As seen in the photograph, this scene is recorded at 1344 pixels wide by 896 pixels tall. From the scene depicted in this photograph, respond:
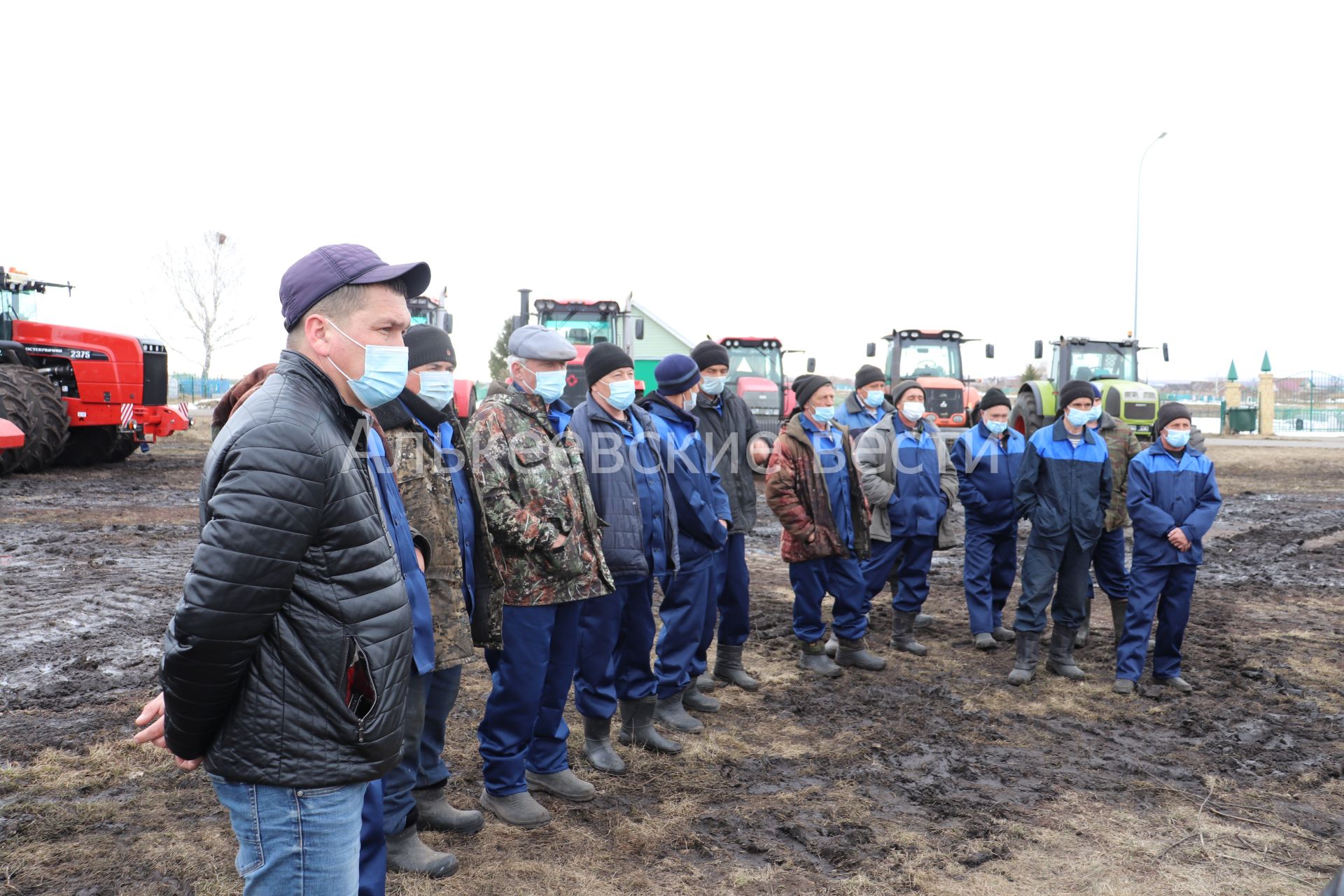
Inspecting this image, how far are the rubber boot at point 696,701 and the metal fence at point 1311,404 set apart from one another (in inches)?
1430

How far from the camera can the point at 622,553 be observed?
398 cm

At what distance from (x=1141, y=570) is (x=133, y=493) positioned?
12.7m

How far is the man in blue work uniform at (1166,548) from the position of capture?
212 inches

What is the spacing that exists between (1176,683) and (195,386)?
161ft

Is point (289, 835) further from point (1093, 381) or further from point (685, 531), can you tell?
point (1093, 381)

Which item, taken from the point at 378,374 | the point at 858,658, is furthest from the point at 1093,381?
the point at 378,374

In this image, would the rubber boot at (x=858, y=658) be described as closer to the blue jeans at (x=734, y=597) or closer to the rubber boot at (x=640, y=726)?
the blue jeans at (x=734, y=597)

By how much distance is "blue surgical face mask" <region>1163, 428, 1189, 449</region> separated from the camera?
550 cm

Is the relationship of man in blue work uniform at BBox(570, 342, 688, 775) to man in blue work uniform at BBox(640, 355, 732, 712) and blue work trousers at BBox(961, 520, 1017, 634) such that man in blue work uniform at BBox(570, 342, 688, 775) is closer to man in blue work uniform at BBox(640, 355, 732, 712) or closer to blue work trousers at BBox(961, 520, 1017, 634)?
man in blue work uniform at BBox(640, 355, 732, 712)

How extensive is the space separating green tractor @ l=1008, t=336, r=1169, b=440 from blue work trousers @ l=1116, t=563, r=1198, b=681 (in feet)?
33.2

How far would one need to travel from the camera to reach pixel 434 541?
317 centimetres

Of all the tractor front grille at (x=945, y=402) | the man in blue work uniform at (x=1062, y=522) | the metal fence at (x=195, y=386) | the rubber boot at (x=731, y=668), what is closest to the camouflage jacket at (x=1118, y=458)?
the man in blue work uniform at (x=1062, y=522)

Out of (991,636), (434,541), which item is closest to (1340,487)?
(991,636)

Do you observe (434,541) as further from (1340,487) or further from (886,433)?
(1340,487)
